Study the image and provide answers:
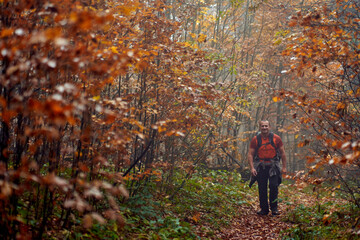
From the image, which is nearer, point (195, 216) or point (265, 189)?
point (195, 216)

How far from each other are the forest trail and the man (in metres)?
0.33

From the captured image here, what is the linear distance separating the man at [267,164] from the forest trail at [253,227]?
0.33 meters

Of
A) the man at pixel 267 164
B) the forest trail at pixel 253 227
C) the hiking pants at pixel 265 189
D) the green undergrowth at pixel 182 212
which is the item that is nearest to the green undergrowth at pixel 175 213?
the green undergrowth at pixel 182 212

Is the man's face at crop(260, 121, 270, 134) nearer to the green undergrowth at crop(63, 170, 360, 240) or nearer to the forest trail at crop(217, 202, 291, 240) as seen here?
the green undergrowth at crop(63, 170, 360, 240)

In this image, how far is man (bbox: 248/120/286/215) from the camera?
7.24 metres

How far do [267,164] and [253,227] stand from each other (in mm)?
1598

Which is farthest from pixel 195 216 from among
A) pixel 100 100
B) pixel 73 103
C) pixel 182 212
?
pixel 73 103

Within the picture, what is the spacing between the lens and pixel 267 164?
23.9 ft

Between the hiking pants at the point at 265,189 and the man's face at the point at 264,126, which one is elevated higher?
the man's face at the point at 264,126

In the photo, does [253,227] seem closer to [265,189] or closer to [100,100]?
[265,189]

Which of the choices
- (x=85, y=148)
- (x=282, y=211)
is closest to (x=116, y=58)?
(x=85, y=148)

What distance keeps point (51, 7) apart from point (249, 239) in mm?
4883

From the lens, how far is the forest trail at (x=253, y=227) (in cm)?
564

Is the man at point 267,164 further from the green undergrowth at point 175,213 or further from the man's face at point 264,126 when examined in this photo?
the green undergrowth at point 175,213
